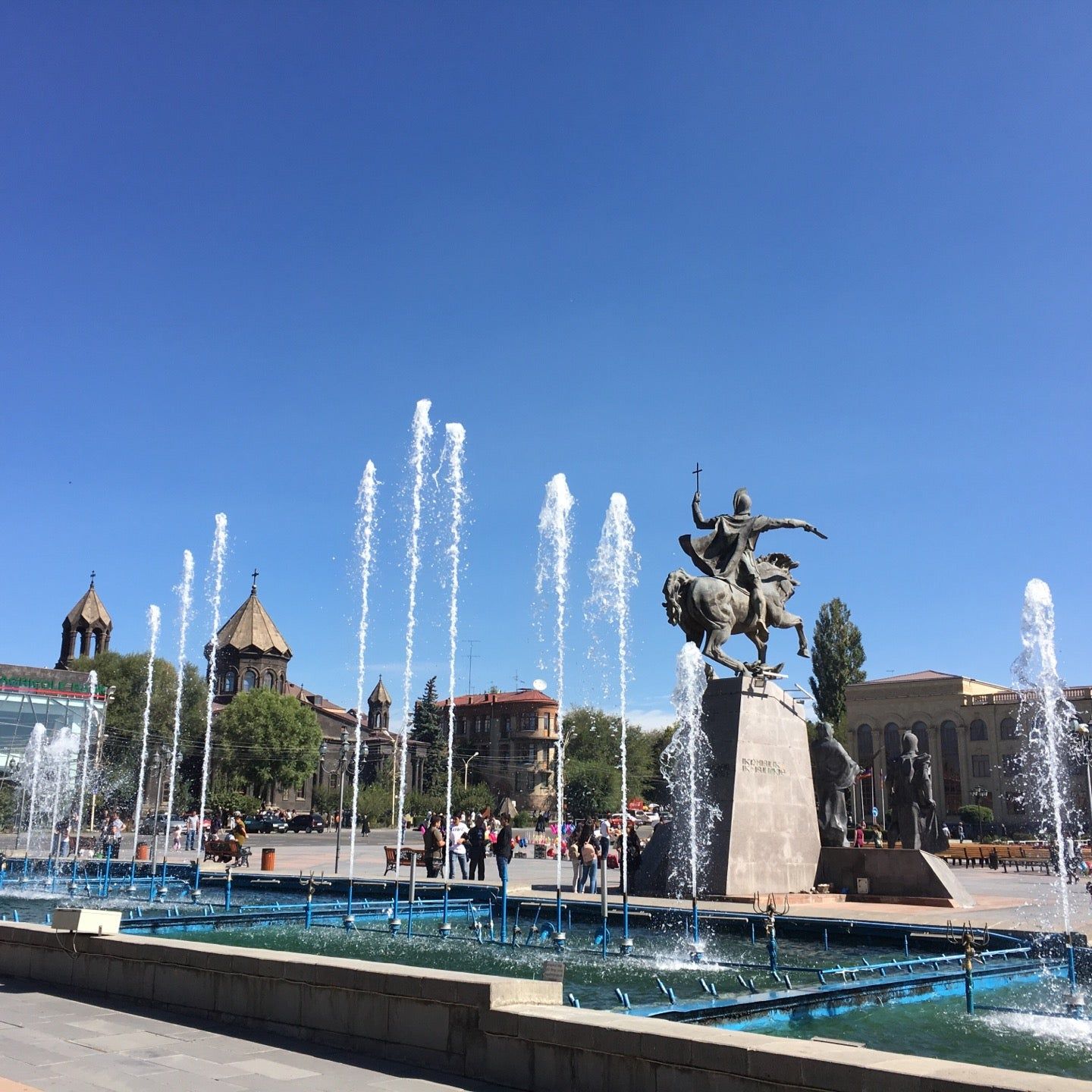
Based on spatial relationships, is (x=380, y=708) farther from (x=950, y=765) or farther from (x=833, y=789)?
(x=833, y=789)

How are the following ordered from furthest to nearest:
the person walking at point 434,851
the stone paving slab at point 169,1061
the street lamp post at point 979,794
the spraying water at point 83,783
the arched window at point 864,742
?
the arched window at point 864,742
the street lamp post at point 979,794
the spraying water at point 83,783
the person walking at point 434,851
the stone paving slab at point 169,1061

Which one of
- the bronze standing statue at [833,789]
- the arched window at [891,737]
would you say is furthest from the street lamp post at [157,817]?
the arched window at [891,737]

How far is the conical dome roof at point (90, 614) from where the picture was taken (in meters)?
95.5

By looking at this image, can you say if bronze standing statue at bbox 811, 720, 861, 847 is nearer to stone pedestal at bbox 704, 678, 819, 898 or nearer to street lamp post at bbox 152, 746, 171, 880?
stone pedestal at bbox 704, 678, 819, 898

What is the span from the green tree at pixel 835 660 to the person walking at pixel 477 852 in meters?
50.3

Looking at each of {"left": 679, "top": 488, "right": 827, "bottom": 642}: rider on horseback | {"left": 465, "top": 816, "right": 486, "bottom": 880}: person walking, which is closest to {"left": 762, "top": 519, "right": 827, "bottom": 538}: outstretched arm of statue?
{"left": 679, "top": 488, "right": 827, "bottom": 642}: rider on horseback

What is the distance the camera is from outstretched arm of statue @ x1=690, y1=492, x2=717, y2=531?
2125 cm

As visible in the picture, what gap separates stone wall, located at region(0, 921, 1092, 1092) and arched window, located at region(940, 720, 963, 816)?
74637mm

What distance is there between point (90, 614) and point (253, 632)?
14475mm

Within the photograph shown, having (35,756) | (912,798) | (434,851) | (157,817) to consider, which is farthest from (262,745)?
(912,798)

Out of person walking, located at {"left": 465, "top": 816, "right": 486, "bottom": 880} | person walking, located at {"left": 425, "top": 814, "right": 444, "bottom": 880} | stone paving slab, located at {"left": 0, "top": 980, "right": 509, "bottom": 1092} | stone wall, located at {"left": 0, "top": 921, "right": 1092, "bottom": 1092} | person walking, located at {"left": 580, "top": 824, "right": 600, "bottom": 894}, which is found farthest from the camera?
person walking, located at {"left": 425, "top": 814, "right": 444, "bottom": 880}

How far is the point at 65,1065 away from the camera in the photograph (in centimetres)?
621

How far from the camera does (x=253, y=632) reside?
102 m

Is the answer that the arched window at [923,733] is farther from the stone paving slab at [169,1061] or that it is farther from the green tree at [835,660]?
the stone paving slab at [169,1061]
